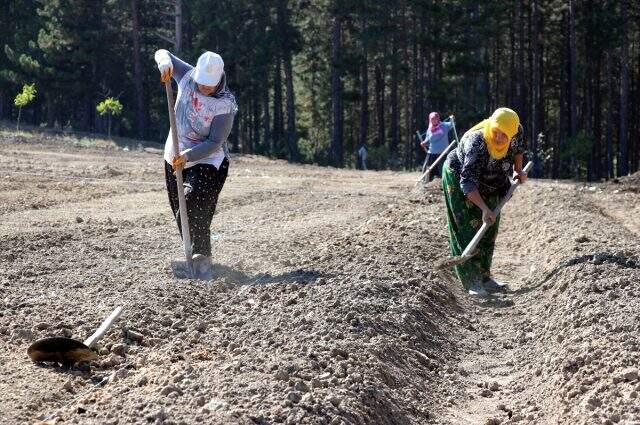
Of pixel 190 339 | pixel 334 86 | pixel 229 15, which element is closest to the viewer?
pixel 190 339

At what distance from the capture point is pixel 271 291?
7629 millimetres

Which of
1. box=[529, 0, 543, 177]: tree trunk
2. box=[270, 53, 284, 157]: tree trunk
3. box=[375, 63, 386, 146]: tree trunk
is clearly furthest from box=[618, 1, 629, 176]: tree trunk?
box=[270, 53, 284, 157]: tree trunk

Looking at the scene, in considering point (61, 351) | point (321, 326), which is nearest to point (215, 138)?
point (321, 326)

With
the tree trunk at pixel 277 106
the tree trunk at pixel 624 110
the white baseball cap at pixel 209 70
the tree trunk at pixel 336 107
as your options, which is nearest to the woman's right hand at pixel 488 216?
the white baseball cap at pixel 209 70

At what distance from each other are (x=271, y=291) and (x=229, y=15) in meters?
40.1

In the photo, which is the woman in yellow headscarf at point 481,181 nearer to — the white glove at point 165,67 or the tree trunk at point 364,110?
the white glove at point 165,67

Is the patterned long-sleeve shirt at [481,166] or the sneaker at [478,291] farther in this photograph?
the sneaker at [478,291]

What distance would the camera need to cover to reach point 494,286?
30.8 feet

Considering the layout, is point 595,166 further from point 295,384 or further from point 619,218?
point 295,384

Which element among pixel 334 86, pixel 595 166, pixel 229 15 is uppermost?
pixel 229 15

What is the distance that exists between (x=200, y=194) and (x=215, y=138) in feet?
1.79

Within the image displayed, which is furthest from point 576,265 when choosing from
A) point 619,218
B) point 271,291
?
point 619,218

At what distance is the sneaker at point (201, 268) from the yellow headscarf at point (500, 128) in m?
2.40

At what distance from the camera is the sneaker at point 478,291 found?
909cm
